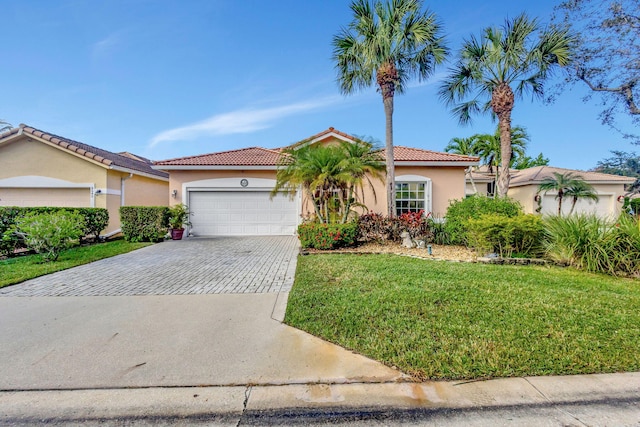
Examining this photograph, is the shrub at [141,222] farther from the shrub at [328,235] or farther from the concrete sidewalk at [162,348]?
the concrete sidewalk at [162,348]

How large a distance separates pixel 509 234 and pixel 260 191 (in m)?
10.4

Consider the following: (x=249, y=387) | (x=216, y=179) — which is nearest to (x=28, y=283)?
(x=249, y=387)

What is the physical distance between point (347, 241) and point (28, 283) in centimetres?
811

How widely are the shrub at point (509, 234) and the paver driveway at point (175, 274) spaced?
220 inches

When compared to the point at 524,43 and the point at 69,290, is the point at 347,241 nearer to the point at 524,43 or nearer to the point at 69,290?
the point at 69,290

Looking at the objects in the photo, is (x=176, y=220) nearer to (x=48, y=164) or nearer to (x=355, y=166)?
(x=48, y=164)

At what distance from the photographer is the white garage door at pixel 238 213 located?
13945 mm

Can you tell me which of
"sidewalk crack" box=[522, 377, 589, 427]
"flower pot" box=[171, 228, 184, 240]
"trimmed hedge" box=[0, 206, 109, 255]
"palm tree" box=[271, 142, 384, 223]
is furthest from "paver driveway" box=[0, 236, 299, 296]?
"sidewalk crack" box=[522, 377, 589, 427]

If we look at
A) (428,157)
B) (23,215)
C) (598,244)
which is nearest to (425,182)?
(428,157)

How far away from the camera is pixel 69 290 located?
18.1ft

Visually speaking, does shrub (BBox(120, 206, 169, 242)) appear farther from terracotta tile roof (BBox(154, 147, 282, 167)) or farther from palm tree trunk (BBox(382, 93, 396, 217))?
palm tree trunk (BBox(382, 93, 396, 217))

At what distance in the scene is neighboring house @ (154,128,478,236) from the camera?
1374 centimetres

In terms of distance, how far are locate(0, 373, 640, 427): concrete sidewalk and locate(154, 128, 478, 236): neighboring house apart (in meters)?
11.3

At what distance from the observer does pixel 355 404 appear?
2418mm
